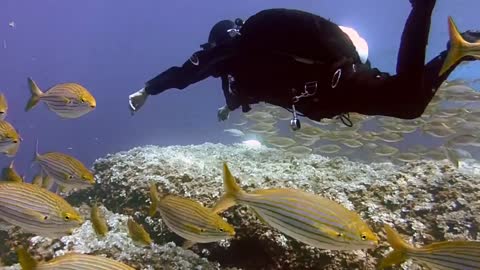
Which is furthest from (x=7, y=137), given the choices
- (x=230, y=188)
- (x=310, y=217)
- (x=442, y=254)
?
(x=442, y=254)

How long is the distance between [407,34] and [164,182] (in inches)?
134

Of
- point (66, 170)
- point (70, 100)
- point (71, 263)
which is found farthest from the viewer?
point (70, 100)

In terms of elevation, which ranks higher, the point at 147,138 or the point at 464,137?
the point at 464,137

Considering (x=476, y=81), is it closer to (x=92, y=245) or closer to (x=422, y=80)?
(x=422, y=80)

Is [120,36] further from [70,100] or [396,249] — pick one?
[396,249]

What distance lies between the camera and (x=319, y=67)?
4016 millimetres

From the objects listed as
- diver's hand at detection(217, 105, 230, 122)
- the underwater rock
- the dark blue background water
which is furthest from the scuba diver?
the dark blue background water

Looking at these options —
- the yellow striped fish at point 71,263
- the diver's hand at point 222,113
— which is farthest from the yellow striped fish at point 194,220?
the diver's hand at point 222,113

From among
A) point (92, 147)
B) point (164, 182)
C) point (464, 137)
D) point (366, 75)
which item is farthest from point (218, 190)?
point (92, 147)

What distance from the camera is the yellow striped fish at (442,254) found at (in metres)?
2.48

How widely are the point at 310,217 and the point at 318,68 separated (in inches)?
77.3

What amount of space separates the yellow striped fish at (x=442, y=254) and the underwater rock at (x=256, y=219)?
58.0 inches

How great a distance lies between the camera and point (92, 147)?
63.6 meters

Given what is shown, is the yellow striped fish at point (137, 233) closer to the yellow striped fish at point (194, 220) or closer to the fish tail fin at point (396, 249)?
the yellow striped fish at point (194, 220)
